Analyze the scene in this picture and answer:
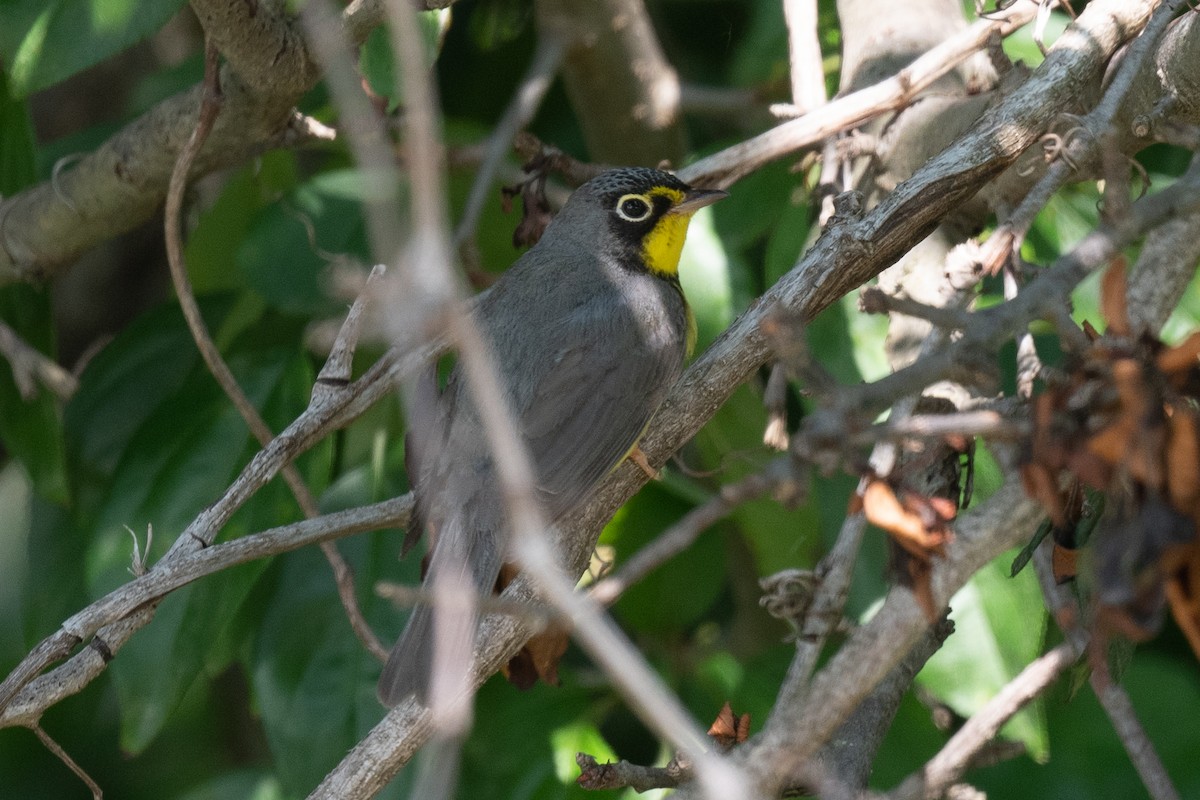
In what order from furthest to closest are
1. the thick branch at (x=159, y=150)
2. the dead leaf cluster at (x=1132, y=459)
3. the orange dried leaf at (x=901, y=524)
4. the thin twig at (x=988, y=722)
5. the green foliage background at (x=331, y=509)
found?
the green foliage background at (x=331, y=509) → the thick branch at (x=159, y=150) → the thin twig at (x=988, y=722) → the orange dried leaf at (x=901, y=524) → the dead leaf cluster at (x=1132, y=459)

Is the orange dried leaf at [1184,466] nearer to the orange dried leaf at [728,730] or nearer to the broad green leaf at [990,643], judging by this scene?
the orange dried leaf at [728,730]

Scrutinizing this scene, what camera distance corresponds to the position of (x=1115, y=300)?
172 centimetres

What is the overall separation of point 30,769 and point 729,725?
3.94m

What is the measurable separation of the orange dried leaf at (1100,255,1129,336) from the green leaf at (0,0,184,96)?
247cm

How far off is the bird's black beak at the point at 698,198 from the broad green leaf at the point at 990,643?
1346 mm

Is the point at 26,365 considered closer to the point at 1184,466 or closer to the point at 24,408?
the point at 24,408

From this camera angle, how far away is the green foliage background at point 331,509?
3.51 m

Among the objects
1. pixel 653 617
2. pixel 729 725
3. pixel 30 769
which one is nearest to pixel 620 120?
pixel 653 617

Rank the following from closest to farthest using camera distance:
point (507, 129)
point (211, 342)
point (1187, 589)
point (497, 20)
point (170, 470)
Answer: point (1187, 589), point (211, 342), point (170, 470), point (507, 129), point (497, 20)

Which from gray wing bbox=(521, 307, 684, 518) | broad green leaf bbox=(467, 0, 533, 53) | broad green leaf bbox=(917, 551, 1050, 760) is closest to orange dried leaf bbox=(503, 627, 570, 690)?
gray wing bbox=(521, 307, 684, 518)

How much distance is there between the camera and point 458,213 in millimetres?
4754

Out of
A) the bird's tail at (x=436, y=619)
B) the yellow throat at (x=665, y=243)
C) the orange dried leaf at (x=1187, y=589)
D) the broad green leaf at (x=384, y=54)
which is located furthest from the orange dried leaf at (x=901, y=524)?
the yellow throat at (x=665, y=243)

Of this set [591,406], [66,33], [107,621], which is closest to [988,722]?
[107,621]

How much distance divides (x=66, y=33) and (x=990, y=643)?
2811 millimetres
